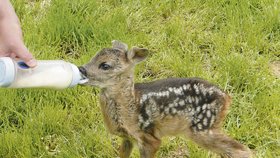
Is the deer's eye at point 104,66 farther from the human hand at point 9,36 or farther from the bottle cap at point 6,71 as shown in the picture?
the bottle cap at point 6,71

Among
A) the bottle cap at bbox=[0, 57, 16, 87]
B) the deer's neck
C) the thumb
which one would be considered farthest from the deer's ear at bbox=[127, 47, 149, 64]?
the bottle cap at bbox=[0, 57, 16, 87]

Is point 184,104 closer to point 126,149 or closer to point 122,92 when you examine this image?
point 122,92

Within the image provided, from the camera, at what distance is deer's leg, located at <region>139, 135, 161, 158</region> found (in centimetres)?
376

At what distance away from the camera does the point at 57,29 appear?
497 centimetres

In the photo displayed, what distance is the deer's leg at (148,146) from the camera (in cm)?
376

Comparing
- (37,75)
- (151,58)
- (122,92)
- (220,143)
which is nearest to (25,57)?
(37,75)

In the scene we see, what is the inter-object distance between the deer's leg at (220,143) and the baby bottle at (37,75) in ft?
2.71

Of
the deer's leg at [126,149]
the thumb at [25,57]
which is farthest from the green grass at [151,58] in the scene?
the thumb at [25,57]

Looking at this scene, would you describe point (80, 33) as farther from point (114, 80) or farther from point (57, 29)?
point (114, 80)

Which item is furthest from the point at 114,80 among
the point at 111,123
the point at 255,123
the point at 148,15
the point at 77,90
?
the point at 148,15

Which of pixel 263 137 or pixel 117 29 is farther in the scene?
pixel 117 29

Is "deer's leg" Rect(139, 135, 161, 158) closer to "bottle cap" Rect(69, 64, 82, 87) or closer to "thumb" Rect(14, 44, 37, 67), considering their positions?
"bottle cap" Rect(69, 64, 82, 87)

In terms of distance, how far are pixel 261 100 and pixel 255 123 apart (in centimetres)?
19

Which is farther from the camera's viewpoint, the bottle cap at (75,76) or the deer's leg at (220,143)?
the deer's leg at (220,143)
